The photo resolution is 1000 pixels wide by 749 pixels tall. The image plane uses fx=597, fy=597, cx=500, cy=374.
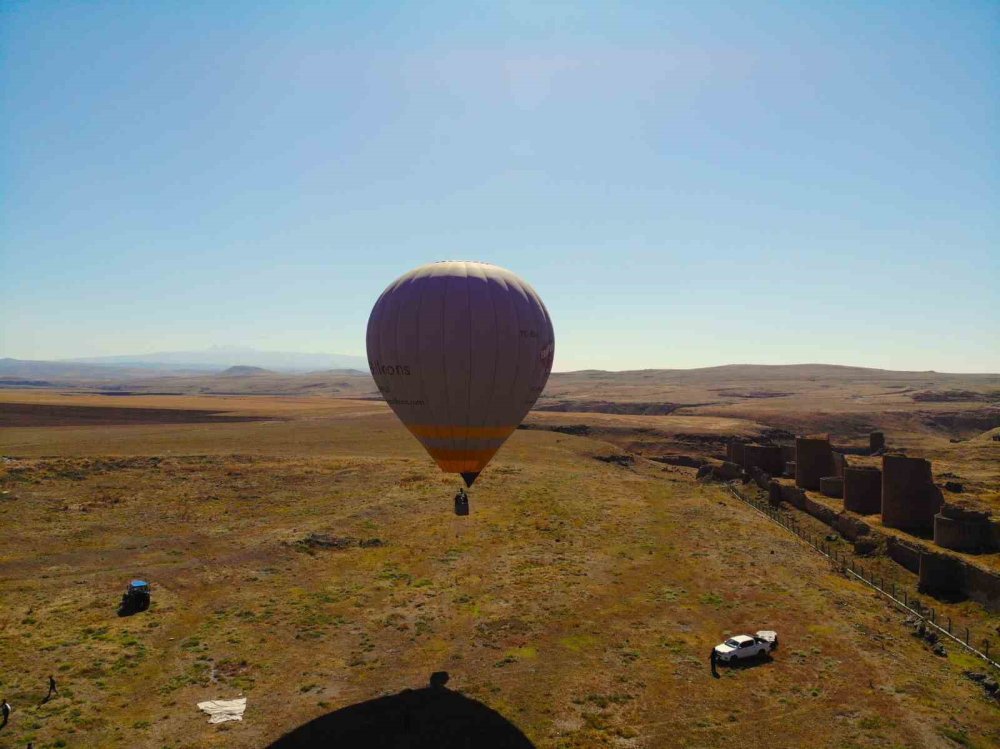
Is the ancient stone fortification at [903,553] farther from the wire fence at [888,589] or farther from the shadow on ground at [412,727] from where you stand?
the shadow on ground at [412,727]

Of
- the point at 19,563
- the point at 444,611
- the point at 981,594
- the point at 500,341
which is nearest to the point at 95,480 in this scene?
the point at 19,563

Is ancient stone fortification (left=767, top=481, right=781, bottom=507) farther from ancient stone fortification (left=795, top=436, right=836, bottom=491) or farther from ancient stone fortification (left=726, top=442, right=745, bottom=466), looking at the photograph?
ancient stone fortification (left=726, top=442, right=745, bottom=466)

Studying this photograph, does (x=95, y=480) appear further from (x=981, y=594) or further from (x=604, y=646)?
(x=981, y=594)

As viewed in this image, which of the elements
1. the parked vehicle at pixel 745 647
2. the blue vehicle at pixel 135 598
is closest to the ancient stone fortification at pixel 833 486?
the parked vehicle at pixel 745 647

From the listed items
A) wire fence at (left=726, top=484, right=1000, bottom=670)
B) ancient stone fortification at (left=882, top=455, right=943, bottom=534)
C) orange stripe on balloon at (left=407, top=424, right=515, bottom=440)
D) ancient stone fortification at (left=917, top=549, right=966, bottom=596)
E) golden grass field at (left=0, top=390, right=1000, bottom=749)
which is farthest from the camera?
ancient stone fortification at (left=882, top=455, right=943, bottom=534)

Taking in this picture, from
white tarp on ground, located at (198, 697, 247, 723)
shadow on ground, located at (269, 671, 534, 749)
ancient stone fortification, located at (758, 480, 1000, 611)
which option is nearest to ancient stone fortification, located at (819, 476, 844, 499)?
ancient stone fortification, located at (758, 480, 1000, 611)

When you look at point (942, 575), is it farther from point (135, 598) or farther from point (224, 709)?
point (135, 598)

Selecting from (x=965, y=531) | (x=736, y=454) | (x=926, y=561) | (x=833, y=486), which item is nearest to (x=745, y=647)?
(x=926, y=561)
